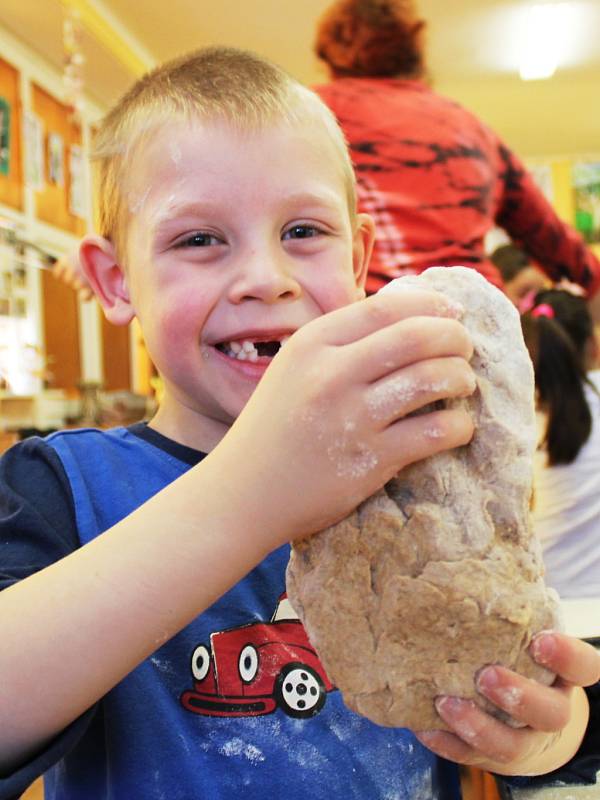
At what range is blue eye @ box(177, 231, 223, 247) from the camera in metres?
0.77

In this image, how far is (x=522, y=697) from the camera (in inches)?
22.0

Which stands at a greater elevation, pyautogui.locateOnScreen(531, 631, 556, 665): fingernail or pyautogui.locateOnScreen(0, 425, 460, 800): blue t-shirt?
pyautogui.locateOnScreen(531, 631, 556, 665): fingernail

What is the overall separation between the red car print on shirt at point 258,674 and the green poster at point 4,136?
4150 mm

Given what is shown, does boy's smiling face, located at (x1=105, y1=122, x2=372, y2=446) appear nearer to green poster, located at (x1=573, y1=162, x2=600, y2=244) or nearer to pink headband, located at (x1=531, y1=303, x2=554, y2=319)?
pink headband, located at (x1=531, y1=303, x2=554, y2=319)

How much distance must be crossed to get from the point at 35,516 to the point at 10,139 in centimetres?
433

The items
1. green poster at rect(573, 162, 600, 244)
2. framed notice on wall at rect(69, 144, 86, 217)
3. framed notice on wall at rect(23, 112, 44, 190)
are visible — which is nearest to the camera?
framed notice on wall at rect(23, 112, 44, 190)

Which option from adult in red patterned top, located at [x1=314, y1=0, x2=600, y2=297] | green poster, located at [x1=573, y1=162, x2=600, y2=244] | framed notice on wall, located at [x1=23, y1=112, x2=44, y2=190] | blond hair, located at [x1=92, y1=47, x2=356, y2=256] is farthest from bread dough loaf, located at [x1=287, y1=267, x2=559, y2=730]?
green poster, located at [x1=573, y1=162, x2=600, y2=244]

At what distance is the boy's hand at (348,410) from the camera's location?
0.50 meters

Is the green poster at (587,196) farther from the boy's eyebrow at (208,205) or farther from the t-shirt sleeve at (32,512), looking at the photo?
the t-shirt sleeve at (32,512)

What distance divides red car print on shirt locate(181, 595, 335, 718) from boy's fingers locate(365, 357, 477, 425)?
1.27ft

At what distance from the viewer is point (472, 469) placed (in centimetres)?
57

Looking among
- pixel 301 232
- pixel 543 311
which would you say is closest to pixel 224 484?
pixel 301 232

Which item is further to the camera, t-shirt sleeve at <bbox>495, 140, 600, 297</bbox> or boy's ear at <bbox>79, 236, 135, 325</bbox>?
t-shirt sleeve at <bbox>495, 140, 600, 297</bbox>

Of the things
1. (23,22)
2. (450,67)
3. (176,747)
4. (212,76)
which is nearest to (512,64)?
(450,67)
